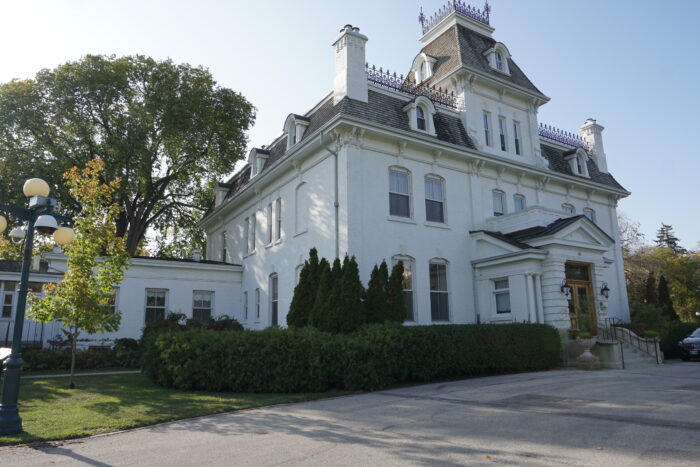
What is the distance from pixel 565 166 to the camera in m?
24.6

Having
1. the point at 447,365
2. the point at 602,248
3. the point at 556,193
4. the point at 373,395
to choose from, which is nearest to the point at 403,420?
the point at 373,395

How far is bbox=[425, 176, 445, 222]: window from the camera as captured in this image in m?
19.1

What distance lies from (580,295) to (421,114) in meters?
9.33

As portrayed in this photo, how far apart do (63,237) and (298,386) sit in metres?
5.97

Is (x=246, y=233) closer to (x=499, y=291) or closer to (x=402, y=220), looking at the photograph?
(x=402, y=220)

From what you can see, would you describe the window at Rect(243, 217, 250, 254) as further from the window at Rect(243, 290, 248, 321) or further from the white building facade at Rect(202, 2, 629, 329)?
the window at Rect(243, 290, 248, 321)

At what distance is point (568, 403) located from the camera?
9133mm

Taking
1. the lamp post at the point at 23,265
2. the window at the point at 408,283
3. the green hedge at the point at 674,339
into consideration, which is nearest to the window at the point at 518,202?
the window at the point at 408,283

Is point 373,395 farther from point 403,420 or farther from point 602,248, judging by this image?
point 602,248

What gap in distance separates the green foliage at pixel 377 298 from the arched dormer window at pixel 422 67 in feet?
40.4

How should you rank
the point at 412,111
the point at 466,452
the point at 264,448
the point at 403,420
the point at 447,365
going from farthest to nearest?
1. the point at 412,111
2. the point at 447,365
3. the point at 403,420
4. the point at 264,448
5. the point at 466,452

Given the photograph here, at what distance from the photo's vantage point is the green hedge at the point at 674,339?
71.2 ft

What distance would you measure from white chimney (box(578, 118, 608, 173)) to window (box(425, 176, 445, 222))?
12753 mm

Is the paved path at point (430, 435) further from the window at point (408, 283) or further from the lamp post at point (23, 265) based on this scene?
the window at point (408, 283)
